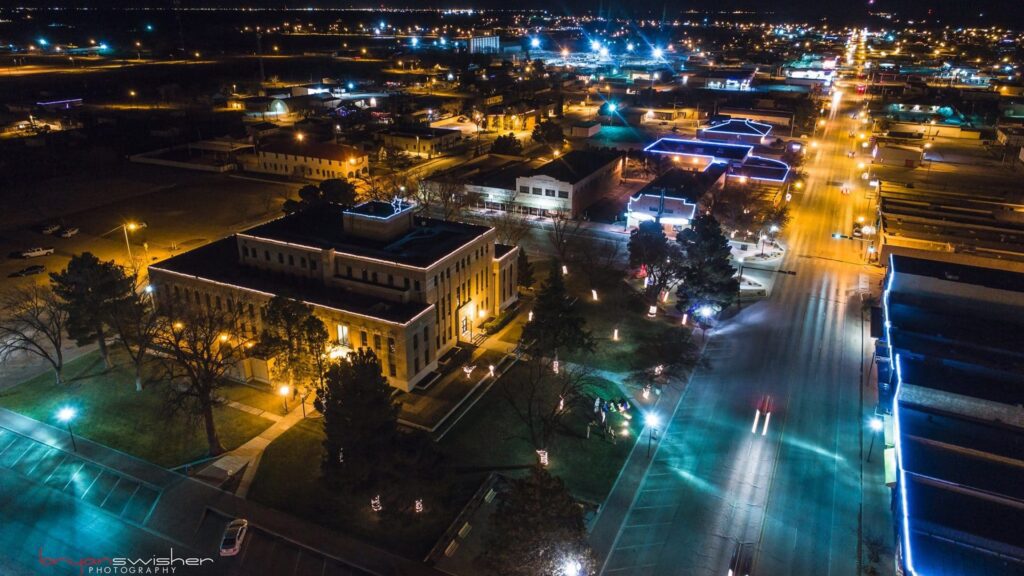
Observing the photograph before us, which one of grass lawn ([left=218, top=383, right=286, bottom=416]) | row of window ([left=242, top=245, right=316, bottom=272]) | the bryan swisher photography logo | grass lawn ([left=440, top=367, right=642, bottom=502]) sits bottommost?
the bryan swisher photography logo

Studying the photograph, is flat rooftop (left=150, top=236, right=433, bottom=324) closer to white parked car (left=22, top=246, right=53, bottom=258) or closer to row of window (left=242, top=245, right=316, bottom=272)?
row of window (left=242, top=245, right=316, bottom=272)

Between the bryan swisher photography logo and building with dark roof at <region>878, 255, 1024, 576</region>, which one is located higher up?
building with dark roof at <region>878, 255, 1024, 576</region>

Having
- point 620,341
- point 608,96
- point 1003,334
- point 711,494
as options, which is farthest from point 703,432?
point 608,96

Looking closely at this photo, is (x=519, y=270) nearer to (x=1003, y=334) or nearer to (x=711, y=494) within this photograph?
(x=711, y=494)

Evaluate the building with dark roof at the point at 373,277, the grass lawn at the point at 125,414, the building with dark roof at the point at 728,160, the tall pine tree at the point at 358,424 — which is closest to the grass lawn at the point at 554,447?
the tall pine tree at the point at 358,424

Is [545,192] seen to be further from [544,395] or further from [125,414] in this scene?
[125,414]

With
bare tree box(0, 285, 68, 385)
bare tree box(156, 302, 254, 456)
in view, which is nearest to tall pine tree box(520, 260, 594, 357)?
bare tree box(156, 302, 254, 456)

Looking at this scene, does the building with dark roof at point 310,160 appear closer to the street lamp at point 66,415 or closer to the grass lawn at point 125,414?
the grass lawn at point 125,414
